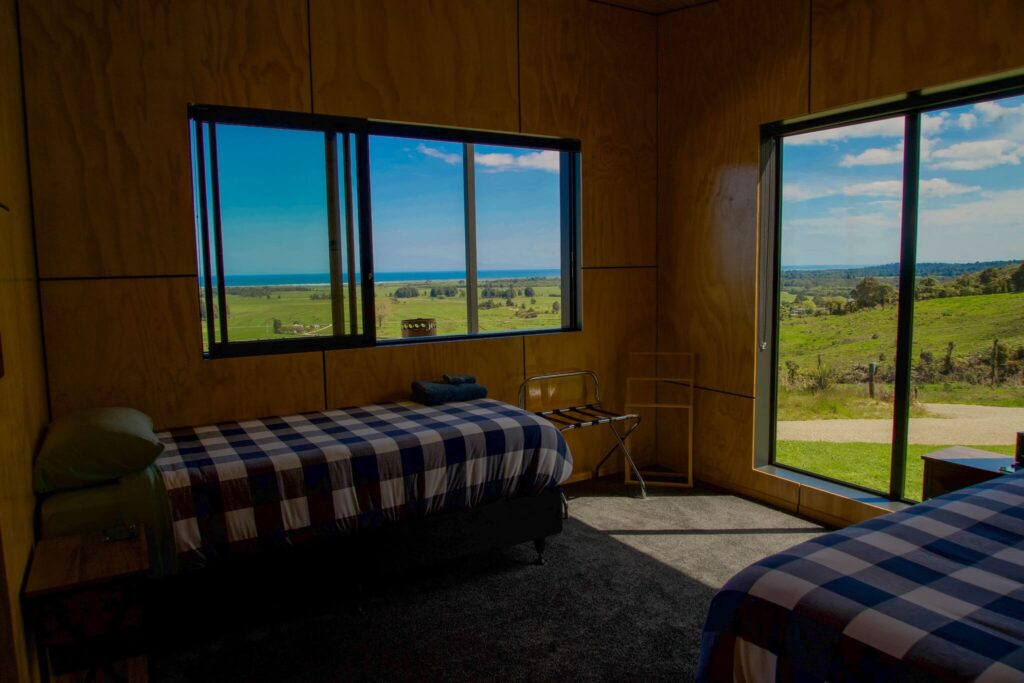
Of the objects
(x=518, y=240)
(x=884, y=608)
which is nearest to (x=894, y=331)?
(x=884, y=608)

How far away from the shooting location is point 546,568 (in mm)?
3344

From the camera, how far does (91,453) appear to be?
2.47 m

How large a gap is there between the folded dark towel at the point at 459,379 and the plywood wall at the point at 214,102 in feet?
0.63

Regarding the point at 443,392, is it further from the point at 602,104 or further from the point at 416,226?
the point at 416,226

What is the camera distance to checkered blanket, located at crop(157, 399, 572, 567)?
2576 millimetres

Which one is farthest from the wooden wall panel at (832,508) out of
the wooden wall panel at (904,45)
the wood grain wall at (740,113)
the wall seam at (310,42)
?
the wall seam at (310,42)

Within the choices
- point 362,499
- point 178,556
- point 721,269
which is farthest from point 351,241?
point 721,269

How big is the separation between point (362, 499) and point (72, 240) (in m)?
1.83

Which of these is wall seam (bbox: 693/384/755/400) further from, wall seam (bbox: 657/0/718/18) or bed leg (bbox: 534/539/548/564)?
wall seam (bbox: 657/0/718/18)

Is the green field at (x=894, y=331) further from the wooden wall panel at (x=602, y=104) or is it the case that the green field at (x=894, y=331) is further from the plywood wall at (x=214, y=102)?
the plywood wall at (x=214, y=102)

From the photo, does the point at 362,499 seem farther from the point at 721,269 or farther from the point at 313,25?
the point at 721,269

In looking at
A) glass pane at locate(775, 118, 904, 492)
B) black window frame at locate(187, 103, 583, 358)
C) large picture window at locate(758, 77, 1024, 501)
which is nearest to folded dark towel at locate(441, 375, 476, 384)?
black window frame at locate(187, 103, 583, 358)

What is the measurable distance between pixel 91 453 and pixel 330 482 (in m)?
0.89

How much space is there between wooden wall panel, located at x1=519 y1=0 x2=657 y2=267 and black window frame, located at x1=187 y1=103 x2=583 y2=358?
0.35ft
